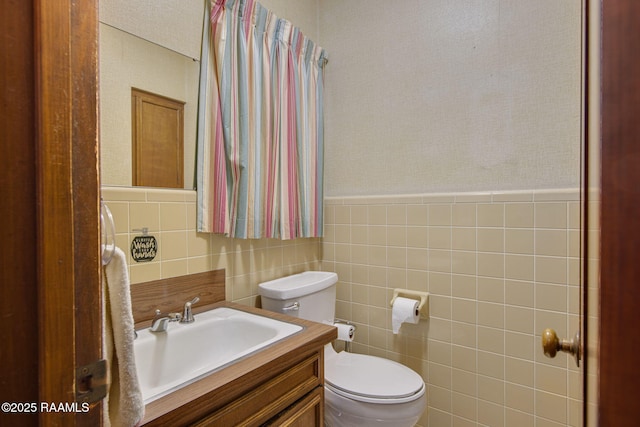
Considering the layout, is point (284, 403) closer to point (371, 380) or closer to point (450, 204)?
point (371, 380)

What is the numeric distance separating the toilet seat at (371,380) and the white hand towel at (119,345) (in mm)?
944

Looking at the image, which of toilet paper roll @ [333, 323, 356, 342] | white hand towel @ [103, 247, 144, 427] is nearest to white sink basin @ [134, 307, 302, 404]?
white hand towel @ [103, 247, 144, 427]

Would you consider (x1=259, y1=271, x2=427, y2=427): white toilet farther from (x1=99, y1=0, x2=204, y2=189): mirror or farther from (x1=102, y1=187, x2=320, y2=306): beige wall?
(x1=99, y1=0, x2=204, y2=189): mirror

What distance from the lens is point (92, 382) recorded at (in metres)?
0.40

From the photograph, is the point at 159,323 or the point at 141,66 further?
the point at 141,66

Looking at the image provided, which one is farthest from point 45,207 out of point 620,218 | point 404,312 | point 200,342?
point 404,312

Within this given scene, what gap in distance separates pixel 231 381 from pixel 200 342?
0.44 m

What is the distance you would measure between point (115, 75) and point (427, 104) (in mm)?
1395

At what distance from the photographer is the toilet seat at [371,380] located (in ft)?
4.01

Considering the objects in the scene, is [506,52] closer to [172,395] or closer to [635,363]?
[635,363]

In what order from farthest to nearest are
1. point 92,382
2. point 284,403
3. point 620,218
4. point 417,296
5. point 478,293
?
1. point 417,296
2. point 478,293
3. point 284,403
4. point 92,382
5. point 620,218

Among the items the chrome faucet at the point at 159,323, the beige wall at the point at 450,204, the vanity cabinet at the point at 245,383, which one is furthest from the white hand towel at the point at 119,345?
the beige wall at the point at 450,204

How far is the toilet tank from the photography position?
1.45 meters

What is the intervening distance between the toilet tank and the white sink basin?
8.6 inches
